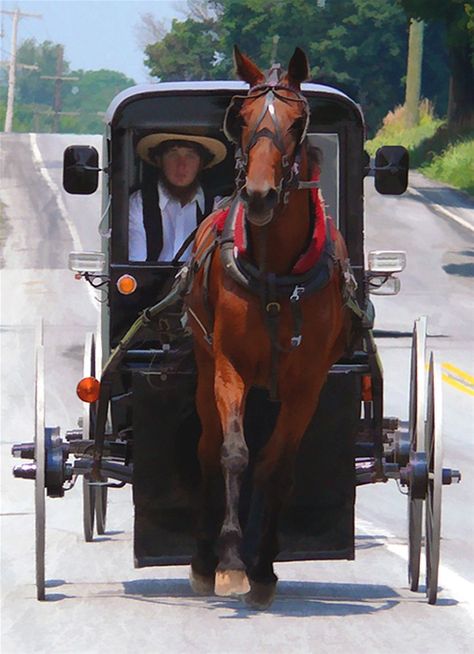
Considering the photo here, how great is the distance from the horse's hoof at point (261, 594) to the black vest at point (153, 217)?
2440 mm

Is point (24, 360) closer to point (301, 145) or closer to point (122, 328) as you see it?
point (122, 328)

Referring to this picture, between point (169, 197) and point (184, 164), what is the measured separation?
0.71 feet

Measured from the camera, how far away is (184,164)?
11648 millimetres

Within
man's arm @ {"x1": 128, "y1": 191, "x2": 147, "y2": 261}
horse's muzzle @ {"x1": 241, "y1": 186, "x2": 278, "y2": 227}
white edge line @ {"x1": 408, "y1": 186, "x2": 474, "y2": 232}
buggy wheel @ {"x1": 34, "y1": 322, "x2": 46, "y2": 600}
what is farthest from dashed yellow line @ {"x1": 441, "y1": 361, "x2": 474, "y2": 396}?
white edge line @ {"x1": 408, "y1": 186, "x2": 474, "y2": 232}

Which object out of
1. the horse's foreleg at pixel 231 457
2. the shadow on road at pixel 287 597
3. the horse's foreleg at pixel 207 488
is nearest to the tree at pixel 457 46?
the shadow on road at pixel 287 597

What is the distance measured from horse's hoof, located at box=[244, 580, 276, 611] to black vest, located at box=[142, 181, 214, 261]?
2440mm

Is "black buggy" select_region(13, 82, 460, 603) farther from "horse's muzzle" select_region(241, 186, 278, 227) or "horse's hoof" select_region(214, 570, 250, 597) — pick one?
"horse's muzzle" select_region(241, 186, 278, 227)

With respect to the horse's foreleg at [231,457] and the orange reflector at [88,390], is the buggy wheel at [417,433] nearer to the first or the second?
the horse's foreleg at [231,457]

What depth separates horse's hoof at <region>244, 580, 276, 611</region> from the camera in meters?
10.1

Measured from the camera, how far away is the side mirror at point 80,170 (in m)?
11.8

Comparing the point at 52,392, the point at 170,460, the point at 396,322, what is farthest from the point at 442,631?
the point at 396,322

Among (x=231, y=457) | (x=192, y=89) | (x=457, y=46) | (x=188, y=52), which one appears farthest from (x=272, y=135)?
(x=188, y=52)

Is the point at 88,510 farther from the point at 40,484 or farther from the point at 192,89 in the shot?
the point at 192,89

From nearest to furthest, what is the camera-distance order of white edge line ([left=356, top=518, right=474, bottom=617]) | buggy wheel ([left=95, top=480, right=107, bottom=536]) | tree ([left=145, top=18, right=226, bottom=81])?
white edge line ([left=356, top=518, right=474, bottom=617]) → buggy wheel ([left=95, top=480, right=107, bottom=536]) → tree ([left=145, top=18, right=226, bottom=81])
